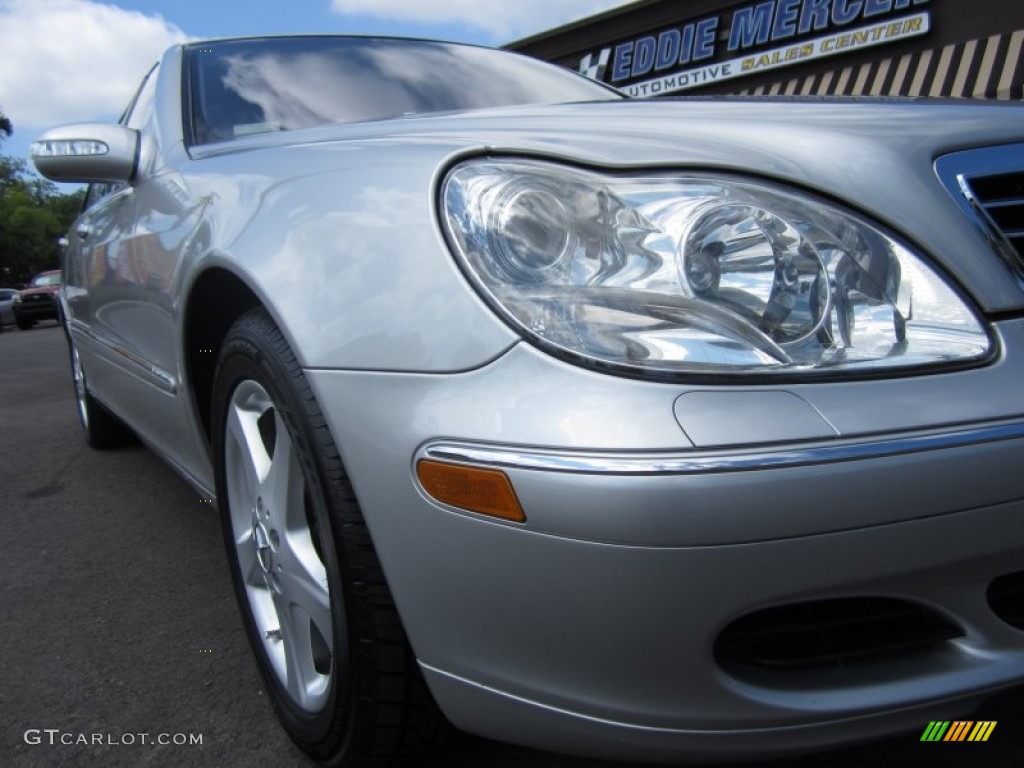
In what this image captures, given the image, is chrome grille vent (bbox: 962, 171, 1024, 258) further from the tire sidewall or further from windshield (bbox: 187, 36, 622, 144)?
windshield (bbox: 187, 36, 622, 144)

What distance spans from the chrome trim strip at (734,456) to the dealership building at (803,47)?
6679 millimetres

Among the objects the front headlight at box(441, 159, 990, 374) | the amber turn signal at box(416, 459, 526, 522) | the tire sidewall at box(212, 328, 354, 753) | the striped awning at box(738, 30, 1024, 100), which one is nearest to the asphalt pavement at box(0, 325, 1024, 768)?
the tire sidewall at box(212, 328, 354, 753)

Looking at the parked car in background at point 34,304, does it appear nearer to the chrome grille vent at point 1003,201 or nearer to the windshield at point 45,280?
the windshield at point 45,280

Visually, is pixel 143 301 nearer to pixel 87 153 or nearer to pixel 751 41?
pixel 87 153

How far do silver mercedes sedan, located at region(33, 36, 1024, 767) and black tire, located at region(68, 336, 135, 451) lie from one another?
292 centimetres

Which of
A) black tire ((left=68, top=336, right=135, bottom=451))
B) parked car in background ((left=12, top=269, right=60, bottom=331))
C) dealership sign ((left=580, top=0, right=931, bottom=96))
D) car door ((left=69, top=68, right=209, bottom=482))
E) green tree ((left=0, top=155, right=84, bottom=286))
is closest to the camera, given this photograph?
car door ((left=69, top=68, right=209, bottom=482))

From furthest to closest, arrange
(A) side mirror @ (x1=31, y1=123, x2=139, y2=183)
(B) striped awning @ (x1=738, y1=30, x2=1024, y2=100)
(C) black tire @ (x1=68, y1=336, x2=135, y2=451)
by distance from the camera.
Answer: (B) striped awning @ (x1=738, y1=30, x2=1024, y2=100) → (C) black tire @ (x1=68, y1=336, x2=135, y2=451) → (A) side mirror @ (x1=31, y1=123, x2=139, y2=183)

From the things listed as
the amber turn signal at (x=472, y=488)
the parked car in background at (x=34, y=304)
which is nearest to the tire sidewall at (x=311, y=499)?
the amber turn signal at (x=472, y=488)

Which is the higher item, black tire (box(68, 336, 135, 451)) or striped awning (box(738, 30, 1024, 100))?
striped awning (box(738, 30, 1024, 100))

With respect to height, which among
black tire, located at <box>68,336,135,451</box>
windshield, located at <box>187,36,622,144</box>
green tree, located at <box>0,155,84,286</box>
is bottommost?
green tree, located at <box>0,155,84,286</box>

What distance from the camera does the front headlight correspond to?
1.18 metres

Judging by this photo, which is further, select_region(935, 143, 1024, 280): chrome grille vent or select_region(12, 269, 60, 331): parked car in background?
select_region(12, 269, 60, 331): parked car in background

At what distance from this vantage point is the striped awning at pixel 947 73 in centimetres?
763

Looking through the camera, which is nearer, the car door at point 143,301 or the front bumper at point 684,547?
the front bumper at point 684,547
